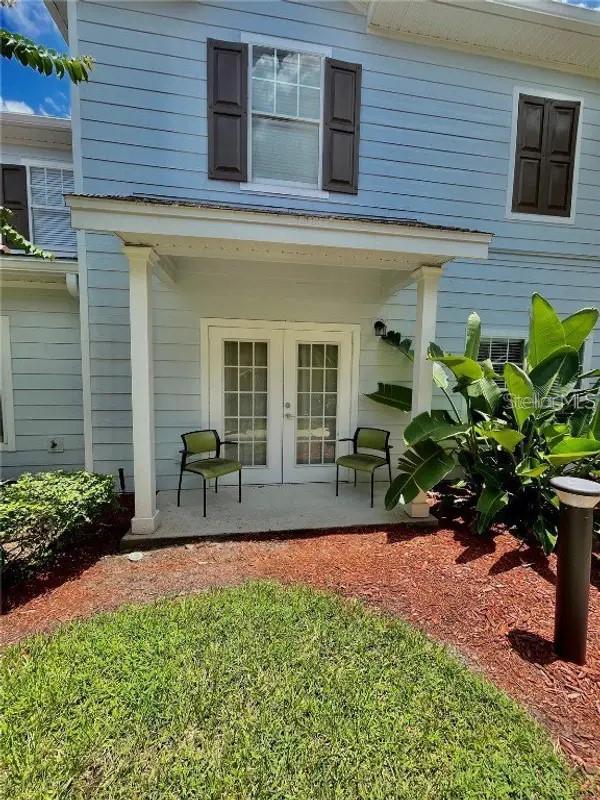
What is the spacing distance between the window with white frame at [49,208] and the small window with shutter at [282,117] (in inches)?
105

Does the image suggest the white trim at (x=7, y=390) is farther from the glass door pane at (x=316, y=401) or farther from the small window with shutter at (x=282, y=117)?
the glass door pane at (x=316, y=401)

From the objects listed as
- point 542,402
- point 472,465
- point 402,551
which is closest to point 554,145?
point 542,402

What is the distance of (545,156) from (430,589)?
20.9ft

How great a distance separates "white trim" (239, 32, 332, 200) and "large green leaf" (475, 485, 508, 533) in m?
4.15

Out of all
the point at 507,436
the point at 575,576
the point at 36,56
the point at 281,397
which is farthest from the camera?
the point at 281,397

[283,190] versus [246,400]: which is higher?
[283,190]

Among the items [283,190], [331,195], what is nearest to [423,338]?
[331,195]

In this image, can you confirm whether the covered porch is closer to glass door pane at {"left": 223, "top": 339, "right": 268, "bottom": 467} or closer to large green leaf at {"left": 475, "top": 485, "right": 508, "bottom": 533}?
glass door pane at {"left": 223, "top": 339, "right": 268, "bottom": 467}

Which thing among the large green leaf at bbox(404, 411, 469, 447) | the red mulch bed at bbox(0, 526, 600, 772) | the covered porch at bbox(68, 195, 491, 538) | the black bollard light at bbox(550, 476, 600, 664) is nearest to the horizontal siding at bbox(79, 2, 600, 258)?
the covered porch at bbox(68, 195, 491, 538)

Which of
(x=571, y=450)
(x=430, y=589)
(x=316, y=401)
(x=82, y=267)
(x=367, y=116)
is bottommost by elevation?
(x=430, y=589)

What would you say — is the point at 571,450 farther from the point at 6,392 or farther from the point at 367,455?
the point at 6,392

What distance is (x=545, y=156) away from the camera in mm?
5953

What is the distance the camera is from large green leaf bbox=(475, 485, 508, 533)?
377 cm

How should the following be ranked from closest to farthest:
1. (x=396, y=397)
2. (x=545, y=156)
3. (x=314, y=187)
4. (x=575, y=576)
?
(x=575, y=576) < (x=396, y=397) < (x=314, y=187) < (x=545, y=156)
